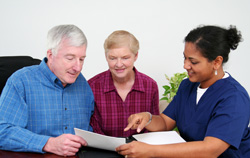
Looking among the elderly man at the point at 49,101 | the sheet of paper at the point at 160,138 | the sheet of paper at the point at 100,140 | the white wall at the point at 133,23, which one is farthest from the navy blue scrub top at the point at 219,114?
the white wall at the point at 133,23

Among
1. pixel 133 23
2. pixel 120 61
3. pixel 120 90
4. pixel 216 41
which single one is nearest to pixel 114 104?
pixel 120 90

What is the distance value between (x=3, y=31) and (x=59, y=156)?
1.76m

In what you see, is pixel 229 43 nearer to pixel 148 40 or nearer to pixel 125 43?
pixel 125 43

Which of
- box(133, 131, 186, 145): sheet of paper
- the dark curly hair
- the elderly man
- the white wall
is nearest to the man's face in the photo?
the elderly man

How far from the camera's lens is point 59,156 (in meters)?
1.29

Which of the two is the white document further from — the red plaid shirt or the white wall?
the white wall

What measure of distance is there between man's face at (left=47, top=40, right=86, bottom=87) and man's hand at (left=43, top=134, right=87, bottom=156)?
15.0 inches

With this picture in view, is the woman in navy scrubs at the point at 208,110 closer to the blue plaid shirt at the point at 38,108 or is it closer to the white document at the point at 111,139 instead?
the white document at the point at 111,139

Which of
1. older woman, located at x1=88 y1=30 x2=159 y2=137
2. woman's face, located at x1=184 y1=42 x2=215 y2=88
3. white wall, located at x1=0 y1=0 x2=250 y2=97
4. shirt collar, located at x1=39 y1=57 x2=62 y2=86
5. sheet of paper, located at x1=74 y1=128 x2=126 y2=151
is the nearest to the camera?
sheet of paper, located at x1=74 y1=128 x2=126 y2=151

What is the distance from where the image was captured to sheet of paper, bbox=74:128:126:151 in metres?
1.25

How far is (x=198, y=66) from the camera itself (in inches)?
58.4

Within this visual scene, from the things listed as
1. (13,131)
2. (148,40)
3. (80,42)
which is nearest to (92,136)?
(13,131)

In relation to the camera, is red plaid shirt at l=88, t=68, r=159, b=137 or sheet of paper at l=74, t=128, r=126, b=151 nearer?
sheet of paper at l=74, t=128, r=126, b=151

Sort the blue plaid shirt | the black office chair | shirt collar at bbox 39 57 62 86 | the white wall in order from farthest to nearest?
the white wall → the black office chair → shirt collar at bbox 39 57 62 86 → the blue plaid shirt
